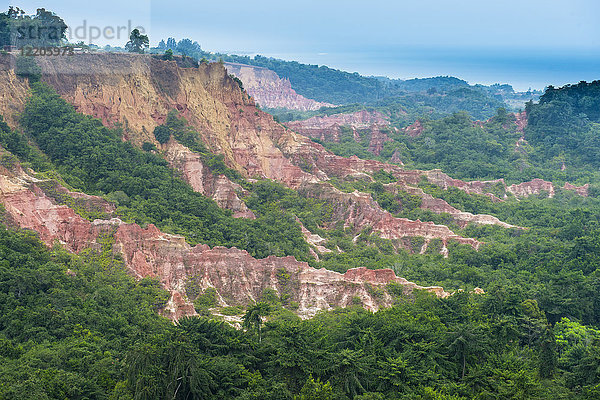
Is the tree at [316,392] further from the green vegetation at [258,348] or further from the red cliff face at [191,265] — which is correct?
the red cliff face at [191,265]

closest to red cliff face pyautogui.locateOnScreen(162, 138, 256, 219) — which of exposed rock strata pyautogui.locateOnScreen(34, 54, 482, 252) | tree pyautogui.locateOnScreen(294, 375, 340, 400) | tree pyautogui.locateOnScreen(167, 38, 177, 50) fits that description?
exposed rock strata pyautogui.locateOnScreen(34, 54, 482, 252)

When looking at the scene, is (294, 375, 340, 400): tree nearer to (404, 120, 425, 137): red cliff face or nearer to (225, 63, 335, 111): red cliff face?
(404, 120, 425, 137): red cliff face

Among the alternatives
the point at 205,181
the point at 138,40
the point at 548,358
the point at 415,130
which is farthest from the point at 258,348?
the point at 415,130

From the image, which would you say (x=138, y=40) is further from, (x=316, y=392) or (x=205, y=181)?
(x=316, y=392)

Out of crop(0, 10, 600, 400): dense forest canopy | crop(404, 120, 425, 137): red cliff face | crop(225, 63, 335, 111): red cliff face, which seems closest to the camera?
crop(0, 10, 600, 400): dense forest canopy

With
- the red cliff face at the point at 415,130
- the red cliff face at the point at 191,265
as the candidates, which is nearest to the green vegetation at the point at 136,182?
the red cliff face at the point at 191,265

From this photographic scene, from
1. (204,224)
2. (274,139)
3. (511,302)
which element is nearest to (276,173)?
(274,139)
